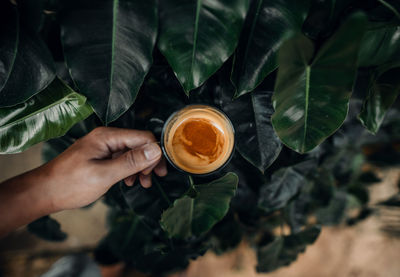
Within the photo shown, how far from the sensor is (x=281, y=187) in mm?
1020

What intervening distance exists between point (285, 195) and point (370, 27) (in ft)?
2.09

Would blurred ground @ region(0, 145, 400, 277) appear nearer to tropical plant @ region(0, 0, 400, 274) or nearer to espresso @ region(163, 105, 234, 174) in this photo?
tropical plant @ region(0, 0, 400, 274)

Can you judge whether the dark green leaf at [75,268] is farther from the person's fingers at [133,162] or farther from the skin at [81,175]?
the person's fingers at [133,162]

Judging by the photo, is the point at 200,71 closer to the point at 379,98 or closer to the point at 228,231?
the point at 379,98

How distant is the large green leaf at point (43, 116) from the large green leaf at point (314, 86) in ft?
1.73

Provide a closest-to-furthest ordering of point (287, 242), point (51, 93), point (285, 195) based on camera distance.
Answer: point (51, 93) → point (285, 195) → point (287, 242)

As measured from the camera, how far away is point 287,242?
116 centimetres

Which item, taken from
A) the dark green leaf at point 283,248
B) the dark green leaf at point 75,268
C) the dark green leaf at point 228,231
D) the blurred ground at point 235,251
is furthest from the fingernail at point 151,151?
the blurred ground at point 235,251

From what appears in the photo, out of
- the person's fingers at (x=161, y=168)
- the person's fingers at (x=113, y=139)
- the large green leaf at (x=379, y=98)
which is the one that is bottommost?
the person's fingers at (x=161, y=168)

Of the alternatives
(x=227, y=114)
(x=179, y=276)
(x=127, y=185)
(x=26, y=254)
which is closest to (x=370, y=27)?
(x=227, y=114)

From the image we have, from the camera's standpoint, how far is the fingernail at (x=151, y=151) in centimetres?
75

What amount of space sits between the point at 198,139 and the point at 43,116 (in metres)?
0.46

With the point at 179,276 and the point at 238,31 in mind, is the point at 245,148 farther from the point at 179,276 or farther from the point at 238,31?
the point at 179,276

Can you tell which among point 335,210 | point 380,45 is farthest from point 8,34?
point 335,210
